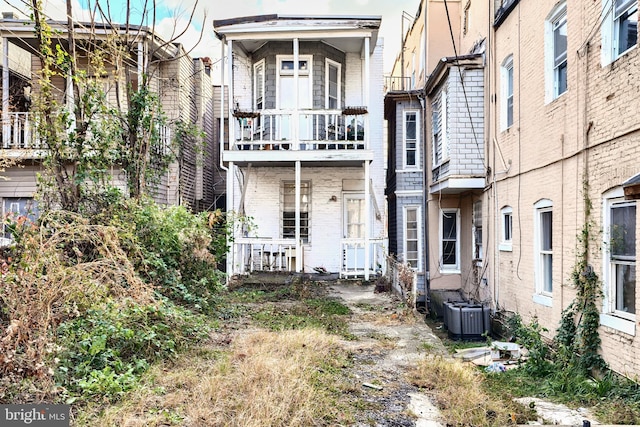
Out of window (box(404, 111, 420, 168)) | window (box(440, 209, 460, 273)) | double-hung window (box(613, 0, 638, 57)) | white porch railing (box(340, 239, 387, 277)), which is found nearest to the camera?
double-hung window (box(613, 0, 638, 57))

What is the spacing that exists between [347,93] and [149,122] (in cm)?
776

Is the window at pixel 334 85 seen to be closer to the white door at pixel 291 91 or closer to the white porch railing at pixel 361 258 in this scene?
the white door at pixel 291 91

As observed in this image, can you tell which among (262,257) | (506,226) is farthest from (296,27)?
(506,226)

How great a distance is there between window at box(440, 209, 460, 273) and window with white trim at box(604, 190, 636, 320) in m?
8.26

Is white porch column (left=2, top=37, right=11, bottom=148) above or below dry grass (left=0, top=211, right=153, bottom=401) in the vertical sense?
above

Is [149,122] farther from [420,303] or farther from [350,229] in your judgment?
[420,303]

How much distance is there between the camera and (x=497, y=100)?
11.0m

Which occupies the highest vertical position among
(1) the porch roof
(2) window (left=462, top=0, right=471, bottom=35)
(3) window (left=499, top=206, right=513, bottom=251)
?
(2) window (left=462, top=0, right=471, bottom=35)

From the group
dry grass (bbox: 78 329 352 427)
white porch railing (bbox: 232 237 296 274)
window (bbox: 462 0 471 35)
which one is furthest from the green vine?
window (bbox: 462 0 471 35)

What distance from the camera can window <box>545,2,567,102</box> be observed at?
816 centimetres

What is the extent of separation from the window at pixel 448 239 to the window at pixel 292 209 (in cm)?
459

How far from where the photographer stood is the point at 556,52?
8484 mm

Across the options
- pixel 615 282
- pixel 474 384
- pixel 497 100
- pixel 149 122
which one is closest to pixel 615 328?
pixel 615 282

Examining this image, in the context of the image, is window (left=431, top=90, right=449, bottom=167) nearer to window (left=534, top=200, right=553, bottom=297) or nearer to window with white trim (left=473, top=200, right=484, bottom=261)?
window with white trim (left=473, top=200, right=484, bottom=261)
